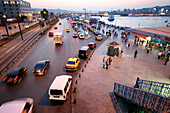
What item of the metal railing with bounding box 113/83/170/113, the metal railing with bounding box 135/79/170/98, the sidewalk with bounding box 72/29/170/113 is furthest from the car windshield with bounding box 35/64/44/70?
the metal railing with bounding box 135/79/170/98

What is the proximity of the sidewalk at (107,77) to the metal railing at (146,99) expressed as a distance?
1544mm

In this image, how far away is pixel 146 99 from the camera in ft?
25.8

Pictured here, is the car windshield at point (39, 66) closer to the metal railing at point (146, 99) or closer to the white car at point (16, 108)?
the white car at point (16, 108)

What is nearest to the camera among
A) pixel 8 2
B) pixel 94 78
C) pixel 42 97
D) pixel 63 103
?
pixel 63 103

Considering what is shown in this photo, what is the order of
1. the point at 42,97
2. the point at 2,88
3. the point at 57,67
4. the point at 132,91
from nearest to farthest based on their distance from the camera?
1. the point at 132,91
2. the point at 42,97
3. the point at 2,88
4. the point at 57,67

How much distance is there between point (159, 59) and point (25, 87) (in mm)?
20486

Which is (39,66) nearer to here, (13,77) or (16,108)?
(13,77)

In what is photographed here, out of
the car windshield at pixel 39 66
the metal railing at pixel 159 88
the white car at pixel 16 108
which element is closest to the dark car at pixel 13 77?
the car windshield at pixel 39 66

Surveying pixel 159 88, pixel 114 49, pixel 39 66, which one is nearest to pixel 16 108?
pixel 39 66

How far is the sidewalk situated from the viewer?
9.22 meters

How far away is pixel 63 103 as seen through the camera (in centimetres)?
958

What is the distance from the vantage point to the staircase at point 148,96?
7.00 m

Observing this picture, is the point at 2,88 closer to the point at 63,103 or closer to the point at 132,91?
the point at 63,103

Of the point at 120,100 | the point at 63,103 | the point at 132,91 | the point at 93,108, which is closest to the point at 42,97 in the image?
the point at 63,103
